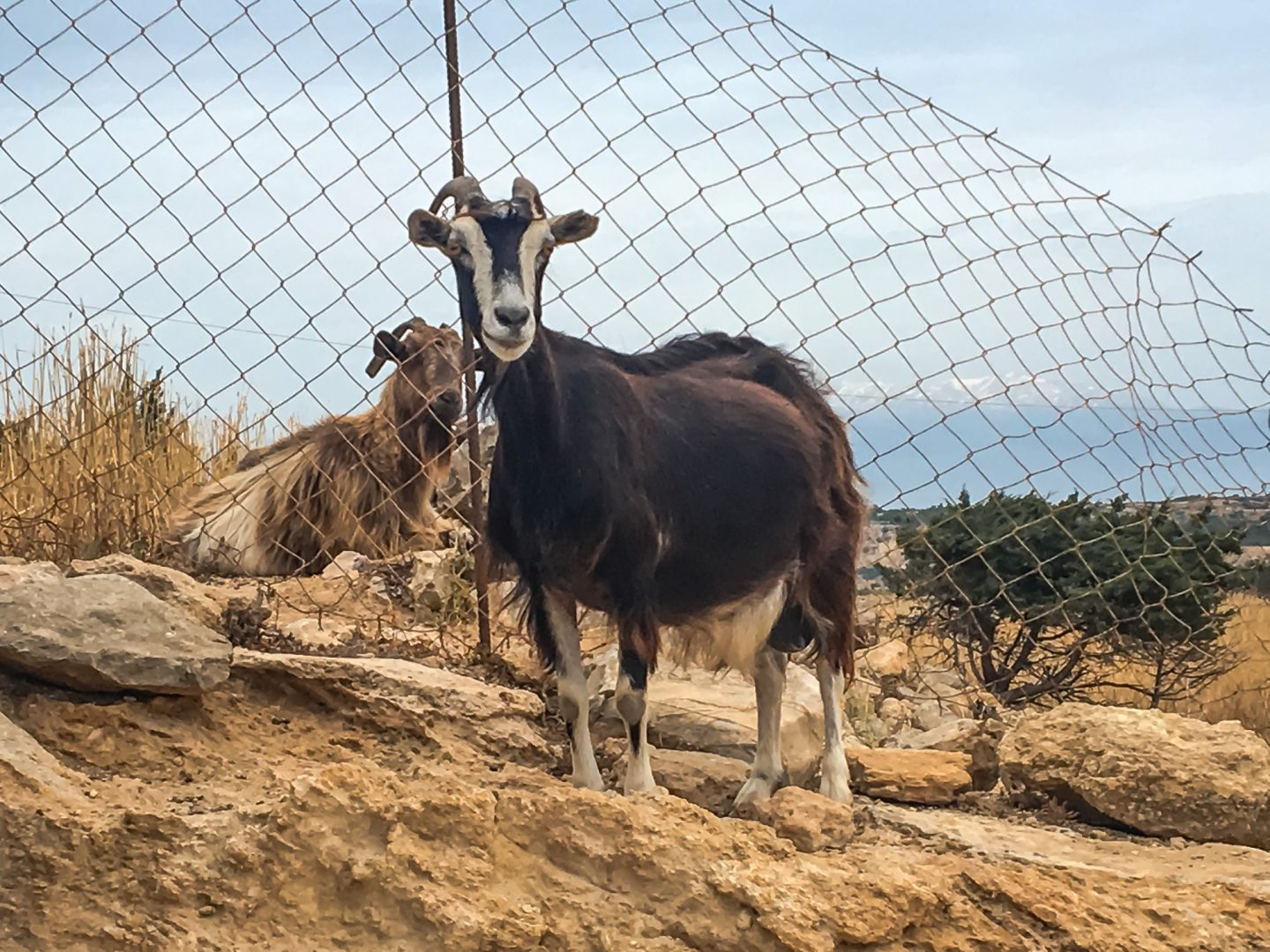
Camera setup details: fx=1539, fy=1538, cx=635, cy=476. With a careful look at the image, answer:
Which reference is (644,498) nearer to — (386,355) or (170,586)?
(170,586)

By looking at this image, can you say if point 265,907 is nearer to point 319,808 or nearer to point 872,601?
point 319,808

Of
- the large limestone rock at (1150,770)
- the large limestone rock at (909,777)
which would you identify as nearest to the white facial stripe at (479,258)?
the large limestone rock at (909,777)

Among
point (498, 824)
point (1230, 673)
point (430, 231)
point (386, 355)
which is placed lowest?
point (498, 824)

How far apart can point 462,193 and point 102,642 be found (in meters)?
1.71

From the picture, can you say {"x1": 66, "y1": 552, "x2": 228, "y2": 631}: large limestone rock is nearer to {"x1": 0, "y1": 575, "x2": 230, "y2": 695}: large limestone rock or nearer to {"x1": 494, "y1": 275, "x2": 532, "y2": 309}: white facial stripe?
{"x1": 0, "y1": 575, "x2": 230, "y2": 695}: large limestone rock

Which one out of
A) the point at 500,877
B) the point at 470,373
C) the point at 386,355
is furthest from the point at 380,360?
the point at 500,877

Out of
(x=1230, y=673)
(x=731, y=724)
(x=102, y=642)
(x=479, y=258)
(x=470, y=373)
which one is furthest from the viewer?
(x=1230, y=673)

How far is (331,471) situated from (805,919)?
6.24 metres

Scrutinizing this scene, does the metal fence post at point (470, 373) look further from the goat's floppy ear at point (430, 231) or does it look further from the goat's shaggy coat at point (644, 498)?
the goat's floppy ear at point (430, 231)

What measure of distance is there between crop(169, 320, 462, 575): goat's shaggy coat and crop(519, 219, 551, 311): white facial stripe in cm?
436

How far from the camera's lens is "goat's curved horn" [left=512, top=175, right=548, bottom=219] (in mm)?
4480

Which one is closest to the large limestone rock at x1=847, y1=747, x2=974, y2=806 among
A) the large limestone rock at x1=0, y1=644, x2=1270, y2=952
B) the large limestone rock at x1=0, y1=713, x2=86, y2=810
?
the large limestone rock at x1=0, y1=644, x2=1270, y2=952

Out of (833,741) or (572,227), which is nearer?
(572,227)

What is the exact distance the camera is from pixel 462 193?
15.2ft
